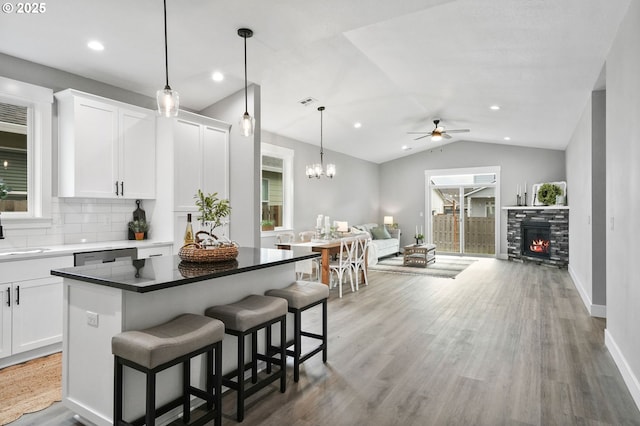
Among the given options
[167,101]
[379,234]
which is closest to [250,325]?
[167,101]

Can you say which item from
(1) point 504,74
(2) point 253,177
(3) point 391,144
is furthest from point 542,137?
(2) point 253,177

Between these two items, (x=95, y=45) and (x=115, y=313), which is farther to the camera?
(x=95, y=45)

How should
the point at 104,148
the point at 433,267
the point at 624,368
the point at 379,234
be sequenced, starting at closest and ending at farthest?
the point at 624,368 → the point at 104,148 → the point at 433,267 → the point at 379,234

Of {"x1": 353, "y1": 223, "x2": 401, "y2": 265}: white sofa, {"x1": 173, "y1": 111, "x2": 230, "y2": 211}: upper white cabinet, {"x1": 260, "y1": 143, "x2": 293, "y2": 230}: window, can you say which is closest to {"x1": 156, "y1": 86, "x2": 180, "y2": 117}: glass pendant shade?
{"x1": 173, "y1": 111, "x2": 230, "y2": 211}: upper white cabinet

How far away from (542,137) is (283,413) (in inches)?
324

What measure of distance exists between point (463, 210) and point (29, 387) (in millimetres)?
10170

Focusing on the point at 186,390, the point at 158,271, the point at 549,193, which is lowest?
the point at 186,390

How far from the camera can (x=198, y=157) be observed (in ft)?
15.3

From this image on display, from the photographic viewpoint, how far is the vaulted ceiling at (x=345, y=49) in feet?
10.2

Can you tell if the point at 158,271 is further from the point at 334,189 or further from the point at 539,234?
the point at 539,234

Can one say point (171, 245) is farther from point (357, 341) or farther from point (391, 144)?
point (391, 144)

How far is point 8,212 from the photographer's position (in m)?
3.58

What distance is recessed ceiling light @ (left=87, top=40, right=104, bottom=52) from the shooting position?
11.3ft

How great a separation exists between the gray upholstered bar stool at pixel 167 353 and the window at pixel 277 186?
16.1ft
